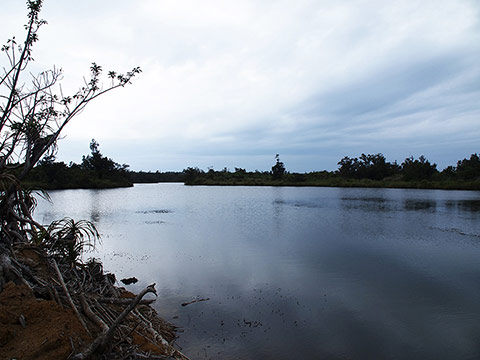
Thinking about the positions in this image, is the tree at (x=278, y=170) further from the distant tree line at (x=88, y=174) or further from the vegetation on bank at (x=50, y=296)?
the vegetation on bank at (x=50, y=296)

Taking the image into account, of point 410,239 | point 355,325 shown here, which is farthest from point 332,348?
point 410,239

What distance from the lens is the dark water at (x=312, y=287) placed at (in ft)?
18.1

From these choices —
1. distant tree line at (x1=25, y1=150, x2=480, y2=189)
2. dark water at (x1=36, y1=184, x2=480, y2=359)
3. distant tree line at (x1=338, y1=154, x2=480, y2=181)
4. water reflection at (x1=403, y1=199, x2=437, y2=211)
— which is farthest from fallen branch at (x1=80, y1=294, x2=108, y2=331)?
distant tree line at (x1=338, y1=154, x2=480, y2=181)

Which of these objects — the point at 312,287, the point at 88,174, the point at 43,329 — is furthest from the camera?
the point at 88,174

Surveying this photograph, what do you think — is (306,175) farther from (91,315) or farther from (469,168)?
(91,315)

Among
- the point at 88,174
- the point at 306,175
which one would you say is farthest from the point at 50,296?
the point at 306,175

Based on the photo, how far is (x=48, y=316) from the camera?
323cm

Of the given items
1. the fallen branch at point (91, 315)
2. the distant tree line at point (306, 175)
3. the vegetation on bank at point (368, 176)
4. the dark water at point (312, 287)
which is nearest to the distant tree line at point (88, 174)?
the distant tree line at point (306, 175)

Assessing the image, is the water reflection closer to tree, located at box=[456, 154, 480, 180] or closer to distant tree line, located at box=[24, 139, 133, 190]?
tree, located at box=[456, 154, 480, 180]

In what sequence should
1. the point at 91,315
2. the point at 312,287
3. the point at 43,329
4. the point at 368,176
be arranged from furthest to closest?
the point at 368,176
the point at 312,287
the point at 91,315
the point at 43,329

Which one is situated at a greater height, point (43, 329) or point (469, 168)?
point (469, 168)

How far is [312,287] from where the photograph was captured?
8398 mm

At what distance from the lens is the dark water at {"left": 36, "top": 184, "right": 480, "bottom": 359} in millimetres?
5527

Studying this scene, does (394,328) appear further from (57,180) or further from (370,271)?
(57,180)
